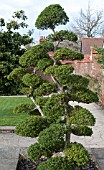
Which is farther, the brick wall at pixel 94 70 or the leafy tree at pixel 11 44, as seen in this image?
the leafy tree at pixel 11 44

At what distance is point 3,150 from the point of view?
4.46 meters

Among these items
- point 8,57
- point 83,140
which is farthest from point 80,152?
point 8,57

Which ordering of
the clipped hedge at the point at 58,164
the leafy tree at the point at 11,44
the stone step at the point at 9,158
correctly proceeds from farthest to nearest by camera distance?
1. the leafy tree at the point at 11,44
2. the stone step at the point at 9,158
3. the clipped hedge at the point at 58,164

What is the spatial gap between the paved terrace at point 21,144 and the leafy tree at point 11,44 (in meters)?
5.94

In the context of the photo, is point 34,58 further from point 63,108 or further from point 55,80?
point 63,108

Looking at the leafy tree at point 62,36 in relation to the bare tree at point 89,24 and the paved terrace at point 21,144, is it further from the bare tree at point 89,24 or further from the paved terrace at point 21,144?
the bare tree at point 89,24

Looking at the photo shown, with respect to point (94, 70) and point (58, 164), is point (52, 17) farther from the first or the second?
point (94, 70)

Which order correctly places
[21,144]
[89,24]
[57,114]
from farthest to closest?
[89,24] < [21,144] < [57,114]

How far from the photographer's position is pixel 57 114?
3.29 meters

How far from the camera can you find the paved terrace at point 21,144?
3982 millimetres

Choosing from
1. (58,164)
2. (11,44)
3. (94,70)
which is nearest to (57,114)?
(58,164)

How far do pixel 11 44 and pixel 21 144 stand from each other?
9844 millimetres

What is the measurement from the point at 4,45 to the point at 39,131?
1154 cm

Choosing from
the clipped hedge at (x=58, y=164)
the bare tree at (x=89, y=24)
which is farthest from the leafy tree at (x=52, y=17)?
the bare tree at (x=89, y=24)
